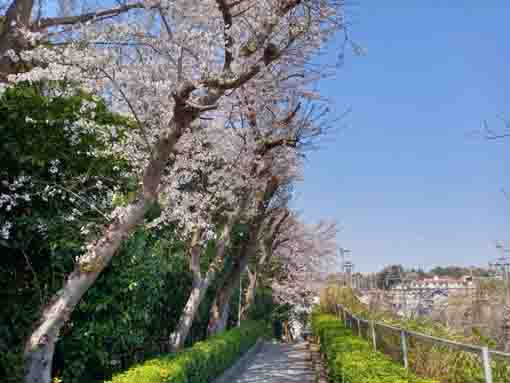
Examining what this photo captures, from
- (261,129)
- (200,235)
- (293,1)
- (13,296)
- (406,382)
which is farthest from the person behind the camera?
(261,129)

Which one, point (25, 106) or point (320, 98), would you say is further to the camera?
point (320, 98)

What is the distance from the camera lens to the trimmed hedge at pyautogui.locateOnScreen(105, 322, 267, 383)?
215 inches

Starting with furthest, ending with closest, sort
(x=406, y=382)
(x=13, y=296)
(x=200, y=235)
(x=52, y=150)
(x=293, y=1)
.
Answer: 1. (x=200, y=235)
2. (x=52, y=150)
3. (x=13, y=296)
4. (x=293, y=1)
5. (x=406, y=382)

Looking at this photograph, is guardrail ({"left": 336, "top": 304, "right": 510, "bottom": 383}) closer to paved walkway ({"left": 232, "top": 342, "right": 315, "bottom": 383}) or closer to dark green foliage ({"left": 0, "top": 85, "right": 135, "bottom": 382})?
paved walkway ({"left": 232, "top": 342, "right": 315, "bottom": 383})

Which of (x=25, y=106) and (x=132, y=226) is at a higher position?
(x=25, y=106)

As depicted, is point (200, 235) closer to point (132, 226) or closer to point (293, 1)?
point (132, 226)

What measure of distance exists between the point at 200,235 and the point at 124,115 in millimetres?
3253

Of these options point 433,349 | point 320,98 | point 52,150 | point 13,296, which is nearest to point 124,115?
point 52,150

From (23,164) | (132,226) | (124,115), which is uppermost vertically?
(124,115)

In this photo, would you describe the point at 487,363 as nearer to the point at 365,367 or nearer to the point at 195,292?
the point at 365,367

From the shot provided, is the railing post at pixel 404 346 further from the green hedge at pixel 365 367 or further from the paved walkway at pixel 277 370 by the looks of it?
the paved walkway at pixel 277 370

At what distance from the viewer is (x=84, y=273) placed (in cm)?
493

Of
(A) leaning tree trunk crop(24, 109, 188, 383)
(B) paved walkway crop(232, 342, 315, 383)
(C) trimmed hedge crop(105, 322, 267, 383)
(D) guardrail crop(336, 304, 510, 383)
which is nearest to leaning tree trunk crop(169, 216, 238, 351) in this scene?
(C) trimmed hedge crop(105, 322, 267, 383)

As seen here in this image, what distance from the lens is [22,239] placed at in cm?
626
